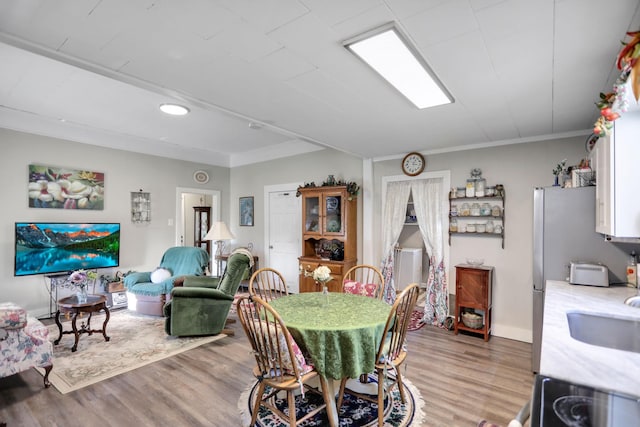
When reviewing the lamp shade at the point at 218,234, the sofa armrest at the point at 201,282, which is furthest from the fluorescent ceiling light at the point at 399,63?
the lamp shade at the point at 218,234

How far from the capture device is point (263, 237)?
6125 mm

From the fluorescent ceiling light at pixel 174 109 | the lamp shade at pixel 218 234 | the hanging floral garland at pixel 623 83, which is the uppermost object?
the fluorescent ceiling light at pixel 174 109

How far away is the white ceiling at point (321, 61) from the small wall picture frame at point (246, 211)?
9.65 ft

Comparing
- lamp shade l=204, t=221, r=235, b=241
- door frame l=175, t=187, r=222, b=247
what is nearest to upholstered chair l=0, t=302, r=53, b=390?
lamp shade l=204, t=221, r=235, b=241

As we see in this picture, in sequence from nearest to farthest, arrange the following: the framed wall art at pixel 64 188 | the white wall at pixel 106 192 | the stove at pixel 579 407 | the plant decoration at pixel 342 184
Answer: the stove at pixel 579 407 → the white wall at pixel 106 192 → the framed wall art at pixel 64 188 → the plant decoration at pixel 342 184

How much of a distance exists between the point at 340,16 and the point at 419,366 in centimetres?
295

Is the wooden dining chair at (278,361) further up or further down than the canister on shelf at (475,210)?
further down

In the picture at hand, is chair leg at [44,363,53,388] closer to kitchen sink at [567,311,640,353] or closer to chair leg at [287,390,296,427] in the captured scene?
chair leg at [287,390,296,427]

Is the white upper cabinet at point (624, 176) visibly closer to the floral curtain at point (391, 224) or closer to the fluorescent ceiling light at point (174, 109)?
the floral curtain at point (391, 224)

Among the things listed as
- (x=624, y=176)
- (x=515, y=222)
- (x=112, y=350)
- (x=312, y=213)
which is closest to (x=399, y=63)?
(x=624, y=176)

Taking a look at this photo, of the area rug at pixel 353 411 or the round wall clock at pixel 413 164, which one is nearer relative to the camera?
the area rug at pixel 353 411

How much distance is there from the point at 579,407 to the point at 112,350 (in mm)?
3890

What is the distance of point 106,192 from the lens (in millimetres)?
4906

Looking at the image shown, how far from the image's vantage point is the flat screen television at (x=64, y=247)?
162 inches
